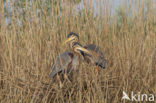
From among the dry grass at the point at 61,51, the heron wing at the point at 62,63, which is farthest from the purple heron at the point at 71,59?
the dry grass at the point at 61,51

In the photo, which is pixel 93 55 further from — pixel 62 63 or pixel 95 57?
pixel 62 63

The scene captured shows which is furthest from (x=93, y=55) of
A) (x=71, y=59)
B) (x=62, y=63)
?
(x=62, y=63)

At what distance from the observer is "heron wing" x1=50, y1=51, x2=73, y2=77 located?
9.21ft

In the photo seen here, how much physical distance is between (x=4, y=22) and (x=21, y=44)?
0.33m

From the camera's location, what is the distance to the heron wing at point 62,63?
9.21 ft

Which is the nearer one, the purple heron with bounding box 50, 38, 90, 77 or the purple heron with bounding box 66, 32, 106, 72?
the purple heron with bounding box 50, 38, 90, 77

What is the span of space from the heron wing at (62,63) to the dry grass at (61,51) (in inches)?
4.6

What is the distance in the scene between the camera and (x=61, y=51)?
10.9ft

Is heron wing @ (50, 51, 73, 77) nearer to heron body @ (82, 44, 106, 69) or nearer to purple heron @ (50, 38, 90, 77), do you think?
purple heron @ (50, 38, 90, 77)

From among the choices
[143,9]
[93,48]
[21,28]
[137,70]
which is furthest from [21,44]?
[143,9]

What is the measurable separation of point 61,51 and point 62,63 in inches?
18.3

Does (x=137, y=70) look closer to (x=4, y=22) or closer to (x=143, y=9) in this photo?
(x=143, y=9)

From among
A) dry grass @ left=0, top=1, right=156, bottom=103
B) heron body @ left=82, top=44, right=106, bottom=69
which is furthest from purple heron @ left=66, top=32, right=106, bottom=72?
dry grass @ left=0, top=1, right=156, bottom=103

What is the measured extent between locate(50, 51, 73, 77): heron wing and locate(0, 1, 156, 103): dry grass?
0.12m
